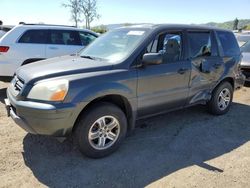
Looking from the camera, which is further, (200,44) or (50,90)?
(200,44)

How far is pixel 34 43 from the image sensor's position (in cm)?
728

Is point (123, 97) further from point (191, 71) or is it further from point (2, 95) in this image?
point (2, 95)

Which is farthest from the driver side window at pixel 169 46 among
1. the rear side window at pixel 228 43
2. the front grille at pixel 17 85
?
the front grille at pixel 17 85

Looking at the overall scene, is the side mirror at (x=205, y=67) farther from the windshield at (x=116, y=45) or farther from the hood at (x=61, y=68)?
the hood at (x=61, y=68)

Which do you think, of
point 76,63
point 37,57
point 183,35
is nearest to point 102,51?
point 76,63

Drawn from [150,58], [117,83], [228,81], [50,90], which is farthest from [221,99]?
[50,90]

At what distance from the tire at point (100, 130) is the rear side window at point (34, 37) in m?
4.21

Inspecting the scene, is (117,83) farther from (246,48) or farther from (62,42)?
(246,48)

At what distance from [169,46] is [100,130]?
1.90m

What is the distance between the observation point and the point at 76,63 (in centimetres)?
414

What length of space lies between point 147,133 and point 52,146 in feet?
5.20

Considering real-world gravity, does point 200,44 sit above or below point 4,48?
above

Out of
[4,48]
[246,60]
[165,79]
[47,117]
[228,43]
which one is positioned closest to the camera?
[47,117]

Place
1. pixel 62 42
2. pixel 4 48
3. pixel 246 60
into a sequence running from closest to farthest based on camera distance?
1. pixel 4 48
2. pixel 62 42
3. pixel 246 60
